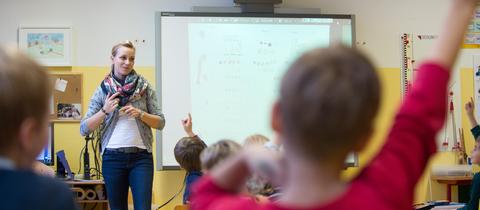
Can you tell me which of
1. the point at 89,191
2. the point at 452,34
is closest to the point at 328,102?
the point at 452,34

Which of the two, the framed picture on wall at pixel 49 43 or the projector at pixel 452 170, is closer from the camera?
the framed picture on wall at pixel 49 43

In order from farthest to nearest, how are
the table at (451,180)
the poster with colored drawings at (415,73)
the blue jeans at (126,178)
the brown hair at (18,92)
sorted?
the poster with colored drawings at (415,73), the table at (451,180), the blue jeans at (126,178), the brown hair at (18,92)

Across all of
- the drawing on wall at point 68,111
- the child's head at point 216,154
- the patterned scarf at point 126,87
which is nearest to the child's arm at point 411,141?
the child's head at point 216,154

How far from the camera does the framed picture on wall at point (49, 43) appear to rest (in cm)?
471

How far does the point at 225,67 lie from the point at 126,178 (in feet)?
5.45

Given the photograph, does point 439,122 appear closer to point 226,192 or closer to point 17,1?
point 226,192

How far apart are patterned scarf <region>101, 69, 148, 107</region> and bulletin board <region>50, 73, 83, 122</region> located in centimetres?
133

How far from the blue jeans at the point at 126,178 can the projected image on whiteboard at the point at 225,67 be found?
1.28 meters

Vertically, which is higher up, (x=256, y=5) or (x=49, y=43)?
(x=256, y=5)

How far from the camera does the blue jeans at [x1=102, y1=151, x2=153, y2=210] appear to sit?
10.9ft

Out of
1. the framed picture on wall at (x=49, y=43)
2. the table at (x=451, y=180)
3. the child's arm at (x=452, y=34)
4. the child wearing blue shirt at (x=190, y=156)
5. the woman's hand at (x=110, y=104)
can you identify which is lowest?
the table at (x=451, y=180)

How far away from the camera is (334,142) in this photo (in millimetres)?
723

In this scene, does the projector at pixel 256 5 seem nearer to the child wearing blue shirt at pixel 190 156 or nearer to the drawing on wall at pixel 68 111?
the drawing on wall at pixel 68 111

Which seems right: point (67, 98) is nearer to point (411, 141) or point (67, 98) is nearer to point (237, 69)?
point (237, 69)
